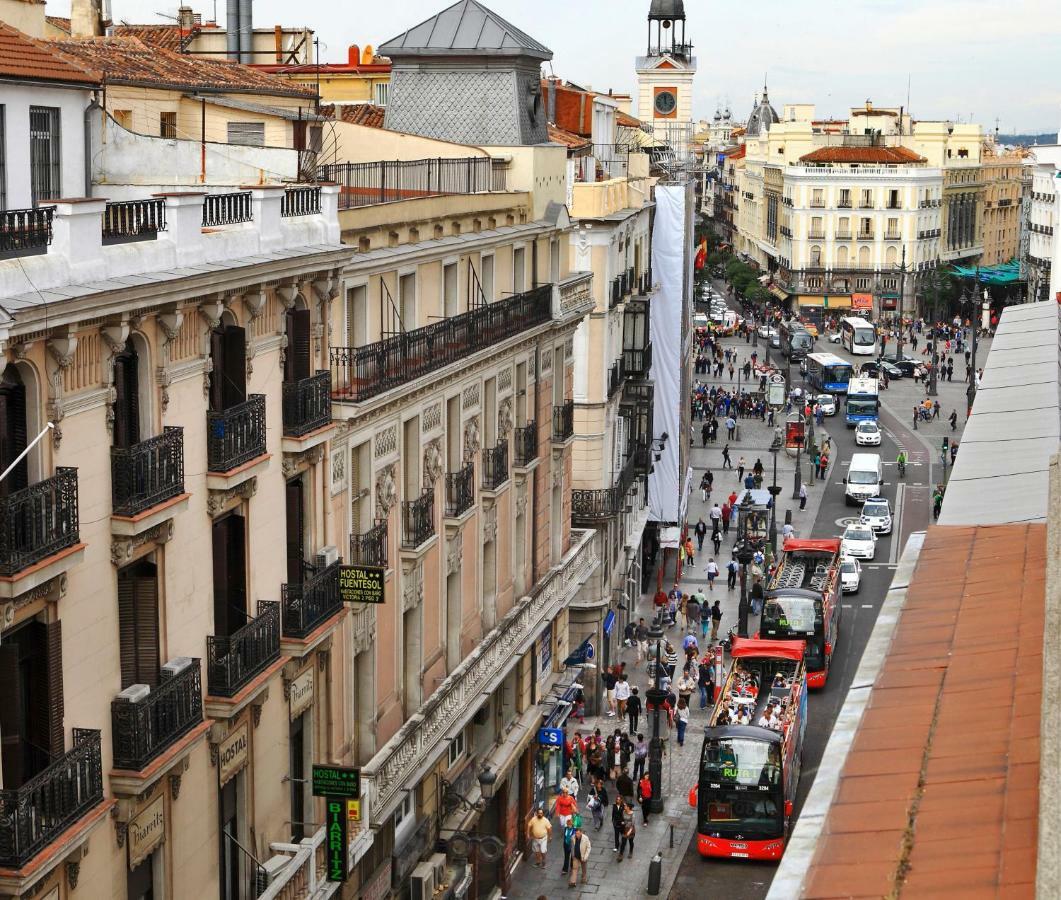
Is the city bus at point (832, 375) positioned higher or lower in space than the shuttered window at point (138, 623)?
lower

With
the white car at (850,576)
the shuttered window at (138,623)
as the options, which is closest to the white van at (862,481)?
the white car at (850,576)

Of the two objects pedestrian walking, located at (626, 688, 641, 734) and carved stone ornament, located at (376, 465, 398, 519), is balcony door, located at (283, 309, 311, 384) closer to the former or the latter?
carved stone ornament, located at (376, 465, 398, 519)

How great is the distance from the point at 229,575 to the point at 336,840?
4.38 m

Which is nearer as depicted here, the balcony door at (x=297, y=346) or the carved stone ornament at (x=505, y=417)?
the balcony door at (x=297, y=346)

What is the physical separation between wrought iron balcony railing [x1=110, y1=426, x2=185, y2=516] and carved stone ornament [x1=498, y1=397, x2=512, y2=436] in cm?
1454

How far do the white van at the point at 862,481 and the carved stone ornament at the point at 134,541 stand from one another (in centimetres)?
5677

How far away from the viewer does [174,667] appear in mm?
19797

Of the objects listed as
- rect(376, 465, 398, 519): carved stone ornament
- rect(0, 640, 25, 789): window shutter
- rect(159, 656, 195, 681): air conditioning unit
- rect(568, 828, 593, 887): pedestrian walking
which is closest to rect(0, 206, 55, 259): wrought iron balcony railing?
rect(0, 640, 25, 789): window shutter

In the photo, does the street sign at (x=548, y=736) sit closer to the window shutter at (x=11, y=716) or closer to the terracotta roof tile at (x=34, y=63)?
the terracotta roof tile at (x=34, y=63)

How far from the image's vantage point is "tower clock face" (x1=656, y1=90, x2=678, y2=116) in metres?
125

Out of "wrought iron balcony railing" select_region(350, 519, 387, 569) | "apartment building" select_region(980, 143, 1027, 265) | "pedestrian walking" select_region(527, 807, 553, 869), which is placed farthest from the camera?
"apartment building" select_region(980, 143, 1027, 265)

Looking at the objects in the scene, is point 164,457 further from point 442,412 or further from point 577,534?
point 577,534

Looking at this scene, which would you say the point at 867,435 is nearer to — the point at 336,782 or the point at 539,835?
the point at 539,835

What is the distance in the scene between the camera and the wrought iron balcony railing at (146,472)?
18.6 meters
